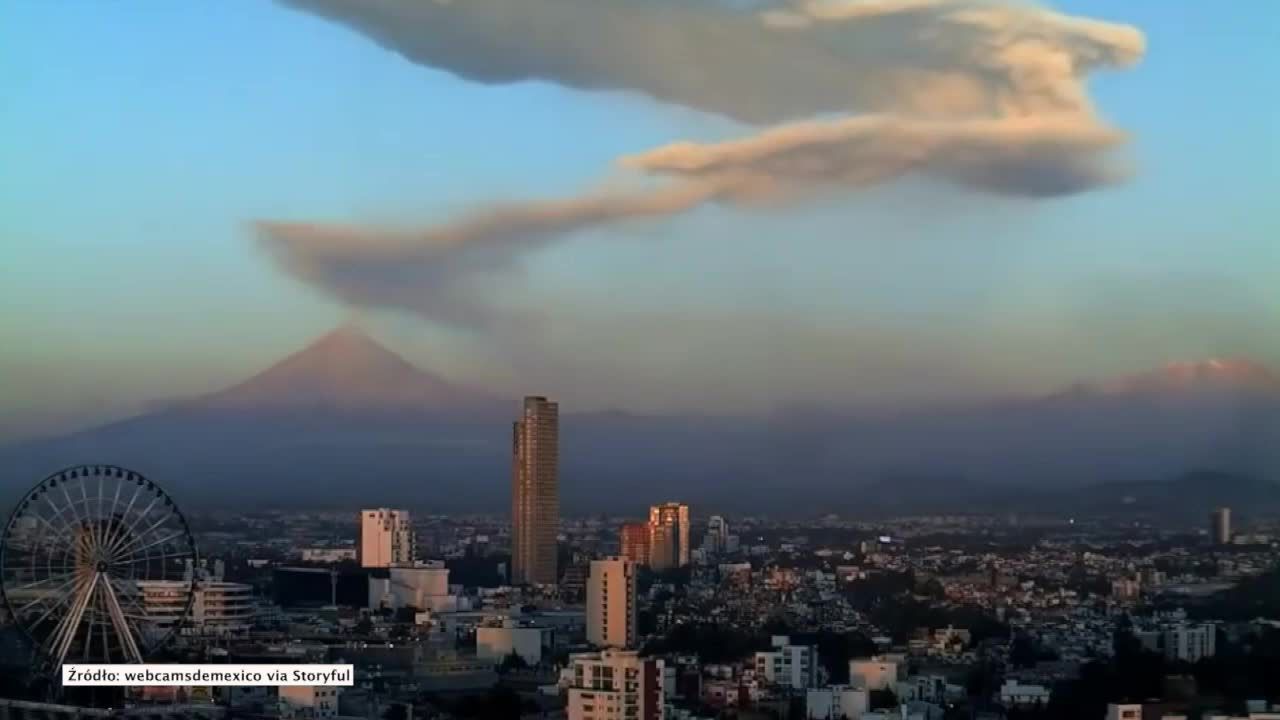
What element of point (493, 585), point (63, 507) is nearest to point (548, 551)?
point (493, 585)

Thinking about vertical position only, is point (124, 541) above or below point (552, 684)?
above

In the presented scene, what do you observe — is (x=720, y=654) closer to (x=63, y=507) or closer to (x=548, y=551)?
(x=63, y=507)

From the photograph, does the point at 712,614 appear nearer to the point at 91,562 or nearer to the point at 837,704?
the point at 837,704

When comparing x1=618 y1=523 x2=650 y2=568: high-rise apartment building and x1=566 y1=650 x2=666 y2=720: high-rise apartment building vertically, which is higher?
x1=618 y1=523 x2=650 y2=568: high-rise apartment building

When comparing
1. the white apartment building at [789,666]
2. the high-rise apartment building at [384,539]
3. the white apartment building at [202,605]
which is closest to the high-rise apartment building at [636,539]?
the high-rise apartment building at [384,539]

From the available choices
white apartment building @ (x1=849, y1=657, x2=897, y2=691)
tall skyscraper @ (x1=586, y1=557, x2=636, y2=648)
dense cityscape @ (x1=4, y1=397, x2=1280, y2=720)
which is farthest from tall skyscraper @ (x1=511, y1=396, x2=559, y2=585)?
white apartment building @ (x1=849, y1=657, x2=897, y2=691)

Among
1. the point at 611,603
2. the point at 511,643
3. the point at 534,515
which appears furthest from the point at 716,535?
the point at 511,643

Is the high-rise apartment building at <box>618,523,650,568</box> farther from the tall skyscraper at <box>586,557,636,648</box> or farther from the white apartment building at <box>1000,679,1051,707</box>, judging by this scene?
the white apartment building at <box>1000,679,1051,707</box>
